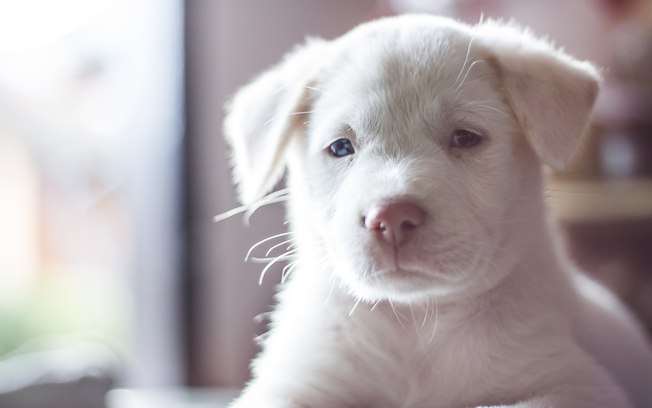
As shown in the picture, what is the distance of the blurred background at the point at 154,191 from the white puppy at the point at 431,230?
5.10 ft

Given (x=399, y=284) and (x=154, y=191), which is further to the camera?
(x=154, y=191)

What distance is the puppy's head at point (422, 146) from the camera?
4.75ft

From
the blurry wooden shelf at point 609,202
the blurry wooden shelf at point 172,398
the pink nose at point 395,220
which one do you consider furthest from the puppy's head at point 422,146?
the blurry wooden shelf at point 609,202

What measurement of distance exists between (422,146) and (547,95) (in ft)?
0.99

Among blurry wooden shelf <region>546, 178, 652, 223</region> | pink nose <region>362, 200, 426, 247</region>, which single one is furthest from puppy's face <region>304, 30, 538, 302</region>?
blurry wooden shelf <region>546, 178, 652, 223</region>

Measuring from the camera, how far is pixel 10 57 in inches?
128

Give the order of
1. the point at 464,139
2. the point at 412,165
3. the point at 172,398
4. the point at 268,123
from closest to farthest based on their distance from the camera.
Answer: the point at 412,165 < the point at 464,139 < the point at 268,123 < the point at 172,398

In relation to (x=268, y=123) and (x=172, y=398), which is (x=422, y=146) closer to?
(x=268, y=123)

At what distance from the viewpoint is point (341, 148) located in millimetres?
1684

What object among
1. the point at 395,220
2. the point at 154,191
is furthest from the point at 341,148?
the point at 154,191

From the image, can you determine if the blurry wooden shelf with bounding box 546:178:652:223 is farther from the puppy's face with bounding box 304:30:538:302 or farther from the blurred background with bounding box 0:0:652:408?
the puppy's face with bounding box 304:30:538:302

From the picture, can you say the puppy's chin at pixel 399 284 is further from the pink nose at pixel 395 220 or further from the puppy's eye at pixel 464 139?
the puppy's eye at pixel 464 139

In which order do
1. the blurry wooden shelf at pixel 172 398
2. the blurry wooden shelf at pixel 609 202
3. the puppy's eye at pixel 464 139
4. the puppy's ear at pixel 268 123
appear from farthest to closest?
the blurry wooden shelf at pixel 609 202, the blurry wooden shelf at pixel 172 398, the puppy's ear at pixel 268 123, the puppy's eye at pixel 464 139

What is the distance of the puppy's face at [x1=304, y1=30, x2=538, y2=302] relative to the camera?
1429 millimetres
